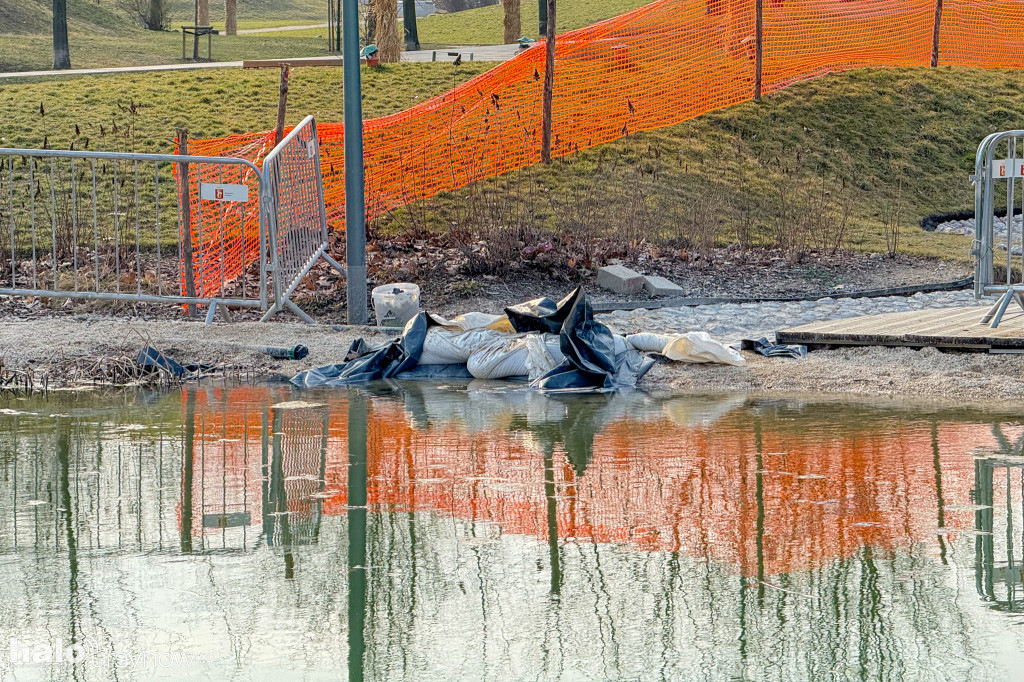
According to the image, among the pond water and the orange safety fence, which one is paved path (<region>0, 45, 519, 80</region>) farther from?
the pond water

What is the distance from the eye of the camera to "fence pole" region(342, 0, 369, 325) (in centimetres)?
1279

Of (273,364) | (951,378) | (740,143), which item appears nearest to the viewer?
(951,378)

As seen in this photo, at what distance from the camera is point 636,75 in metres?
25.1

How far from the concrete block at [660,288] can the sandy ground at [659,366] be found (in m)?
3.47

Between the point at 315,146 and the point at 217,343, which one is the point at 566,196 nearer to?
the point at 315,146

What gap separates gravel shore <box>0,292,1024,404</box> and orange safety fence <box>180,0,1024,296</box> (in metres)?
5.15

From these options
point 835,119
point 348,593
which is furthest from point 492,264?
point 835,119

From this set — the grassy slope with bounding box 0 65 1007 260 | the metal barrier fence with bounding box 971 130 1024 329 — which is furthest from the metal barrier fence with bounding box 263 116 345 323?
the metal barrier fence with bounding box 971 130 1024 329

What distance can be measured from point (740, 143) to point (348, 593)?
19.3 meters

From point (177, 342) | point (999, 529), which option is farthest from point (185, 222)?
point (999, 529)

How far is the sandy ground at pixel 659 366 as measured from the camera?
9.79m

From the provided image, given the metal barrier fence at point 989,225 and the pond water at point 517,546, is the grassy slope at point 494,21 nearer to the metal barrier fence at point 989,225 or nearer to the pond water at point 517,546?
the metal barrier fence at point 989,225

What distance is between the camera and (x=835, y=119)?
2520 centimetres

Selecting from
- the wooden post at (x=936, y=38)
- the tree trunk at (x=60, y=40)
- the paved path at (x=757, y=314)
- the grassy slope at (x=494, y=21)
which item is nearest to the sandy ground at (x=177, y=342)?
the paved path at (x=757, y=314)
